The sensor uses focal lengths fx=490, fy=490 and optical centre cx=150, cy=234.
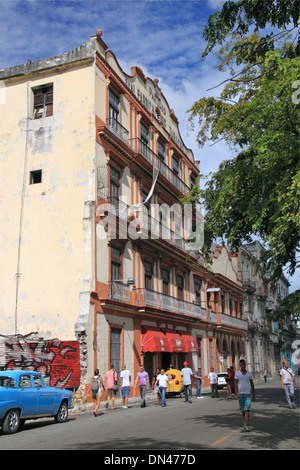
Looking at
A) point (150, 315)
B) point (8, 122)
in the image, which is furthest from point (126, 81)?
point (150, 315)

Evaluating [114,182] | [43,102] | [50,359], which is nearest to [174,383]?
[50,359]

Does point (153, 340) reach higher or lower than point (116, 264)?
lower

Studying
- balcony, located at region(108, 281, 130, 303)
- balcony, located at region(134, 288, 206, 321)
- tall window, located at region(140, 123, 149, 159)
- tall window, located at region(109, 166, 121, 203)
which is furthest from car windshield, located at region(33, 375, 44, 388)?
tall window, located at region(140, 123, 149, 159)

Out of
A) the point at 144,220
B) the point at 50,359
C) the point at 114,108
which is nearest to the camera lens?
the point at 50,359

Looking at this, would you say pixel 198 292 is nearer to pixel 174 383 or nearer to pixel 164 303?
pixel 164 303

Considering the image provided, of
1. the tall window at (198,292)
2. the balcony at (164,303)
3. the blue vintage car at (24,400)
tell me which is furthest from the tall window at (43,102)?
the tall window at (198,292)

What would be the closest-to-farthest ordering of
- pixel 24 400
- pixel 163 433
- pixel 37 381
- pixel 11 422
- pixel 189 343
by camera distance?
1. pixel 163 433
2. pixel 11 422
3. pixel 24 400
4. pixel 37 381
5. pixel 189 343

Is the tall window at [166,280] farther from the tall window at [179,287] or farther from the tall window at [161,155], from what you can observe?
the tall window at [161,155]

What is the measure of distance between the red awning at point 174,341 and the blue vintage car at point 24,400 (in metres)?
12.7

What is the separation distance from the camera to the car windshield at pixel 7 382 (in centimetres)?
1193

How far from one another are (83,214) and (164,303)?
27.4 ft

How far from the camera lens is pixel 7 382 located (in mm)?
12008

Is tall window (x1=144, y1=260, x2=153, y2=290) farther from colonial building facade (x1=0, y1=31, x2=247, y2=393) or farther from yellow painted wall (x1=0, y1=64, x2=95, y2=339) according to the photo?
yellow painted wall (x1=0, y1=64, x2=95, y2=339)

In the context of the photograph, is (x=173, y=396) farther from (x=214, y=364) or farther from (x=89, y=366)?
(x=214, y=364)
